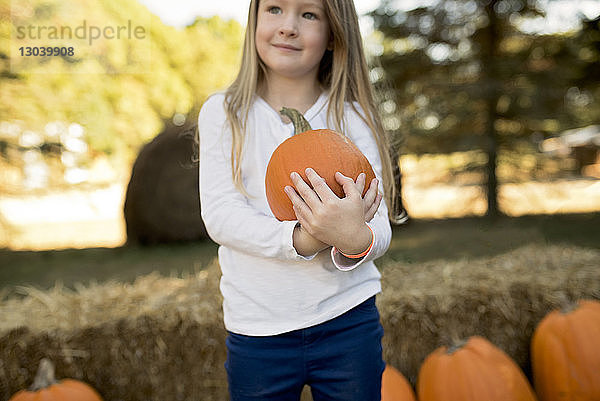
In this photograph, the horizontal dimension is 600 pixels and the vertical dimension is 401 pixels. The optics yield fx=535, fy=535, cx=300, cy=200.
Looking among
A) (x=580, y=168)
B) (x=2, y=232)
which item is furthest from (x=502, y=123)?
(x=2, y=232)

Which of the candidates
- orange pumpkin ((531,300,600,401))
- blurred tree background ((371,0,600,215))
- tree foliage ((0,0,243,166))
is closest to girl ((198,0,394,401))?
orange pumpkin ((531,300,600,401))

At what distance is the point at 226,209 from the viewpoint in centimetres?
128

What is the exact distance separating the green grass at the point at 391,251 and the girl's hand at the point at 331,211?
9.69ft

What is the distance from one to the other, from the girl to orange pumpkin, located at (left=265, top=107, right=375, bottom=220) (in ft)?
0.21

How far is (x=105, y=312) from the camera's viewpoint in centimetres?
239

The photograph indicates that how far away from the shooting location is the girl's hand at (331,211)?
1.08 m

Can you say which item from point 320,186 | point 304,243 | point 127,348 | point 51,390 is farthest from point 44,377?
point 320,186

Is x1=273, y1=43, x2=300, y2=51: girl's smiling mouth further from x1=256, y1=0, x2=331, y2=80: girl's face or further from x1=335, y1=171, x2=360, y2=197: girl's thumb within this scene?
x1=335, y1=171, x2=360, y2=197: girl's thumb

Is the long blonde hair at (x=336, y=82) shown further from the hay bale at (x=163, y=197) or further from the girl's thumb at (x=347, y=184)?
the hay bale at (x=163, y=197)

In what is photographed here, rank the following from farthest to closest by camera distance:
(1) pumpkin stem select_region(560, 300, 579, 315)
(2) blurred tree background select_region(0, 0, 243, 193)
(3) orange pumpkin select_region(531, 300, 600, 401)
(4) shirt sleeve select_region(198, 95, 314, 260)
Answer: (2) blurred tree background select_region(0, 0, 243, 193)
(1) pumpkin stem select_region(560, 300, 579, 315)
(3) orange pumpkin select_region(531, 300, 600, 401)
(4) shirt sleeve select_region(198, 95, 314, 260)

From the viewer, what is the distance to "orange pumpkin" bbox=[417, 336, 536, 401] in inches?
81.1

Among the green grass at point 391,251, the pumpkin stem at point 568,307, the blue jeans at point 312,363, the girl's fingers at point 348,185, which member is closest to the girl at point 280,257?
the blue jeans at point 312,363

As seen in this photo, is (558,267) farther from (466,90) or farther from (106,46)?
(106,46)

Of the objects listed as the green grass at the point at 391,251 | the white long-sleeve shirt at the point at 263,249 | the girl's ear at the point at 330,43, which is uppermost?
the girl's ear at the point at 330,43
